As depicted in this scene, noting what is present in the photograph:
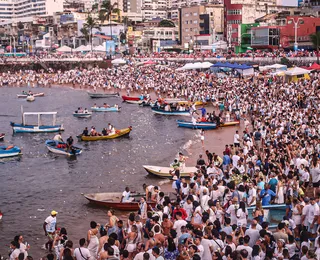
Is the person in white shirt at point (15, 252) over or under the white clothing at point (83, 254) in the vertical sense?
under

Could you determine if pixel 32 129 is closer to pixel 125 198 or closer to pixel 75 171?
pixel 75 171

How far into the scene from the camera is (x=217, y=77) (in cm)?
6719

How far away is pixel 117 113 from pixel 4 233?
3229 centimetres

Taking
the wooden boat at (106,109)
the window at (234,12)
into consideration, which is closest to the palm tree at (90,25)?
the window at (234,12)

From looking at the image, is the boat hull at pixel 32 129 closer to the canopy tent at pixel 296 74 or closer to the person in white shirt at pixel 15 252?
the canopy tent at pixel 296 74

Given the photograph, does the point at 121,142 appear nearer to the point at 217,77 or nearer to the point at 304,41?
the point at 217,77

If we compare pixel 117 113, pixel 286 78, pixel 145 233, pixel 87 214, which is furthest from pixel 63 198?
pixel 286 78

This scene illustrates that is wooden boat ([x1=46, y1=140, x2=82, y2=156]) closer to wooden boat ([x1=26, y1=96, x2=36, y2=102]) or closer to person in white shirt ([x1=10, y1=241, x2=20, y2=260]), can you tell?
person in white shirt ([x1=10, y1=241, x2=20, y2=260])

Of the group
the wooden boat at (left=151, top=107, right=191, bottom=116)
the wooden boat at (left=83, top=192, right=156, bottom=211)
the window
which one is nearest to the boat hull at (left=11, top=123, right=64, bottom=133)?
the wooden boat at (left=151, top=107, right=191, bottom=116)

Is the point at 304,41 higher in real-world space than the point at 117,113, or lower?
higher

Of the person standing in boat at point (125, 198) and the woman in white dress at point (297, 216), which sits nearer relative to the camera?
the woman in white dress at point (297, 216)

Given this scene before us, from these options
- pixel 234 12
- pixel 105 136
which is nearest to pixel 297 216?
pixel 105 136

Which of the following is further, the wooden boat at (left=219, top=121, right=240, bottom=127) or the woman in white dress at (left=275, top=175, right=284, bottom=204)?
the wooden boat at (left=219, top=121, right=240, bottom=127)

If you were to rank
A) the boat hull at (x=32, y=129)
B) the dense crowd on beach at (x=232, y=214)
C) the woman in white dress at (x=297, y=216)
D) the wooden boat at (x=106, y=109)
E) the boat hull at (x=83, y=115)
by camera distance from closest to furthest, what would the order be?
the dense crowd on beach at (x=232, y=214) < the woman in white dress at (x=297, y=216) < the boat hull at (x=32, y=129) < the boat hull at (x=83, y=115) < the wooden boat at (x=106, y=109)
